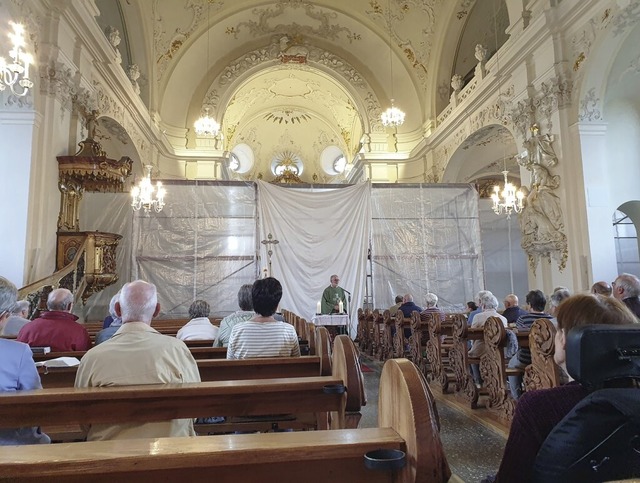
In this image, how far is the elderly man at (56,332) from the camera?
122 inches

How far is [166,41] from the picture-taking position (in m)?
11.8

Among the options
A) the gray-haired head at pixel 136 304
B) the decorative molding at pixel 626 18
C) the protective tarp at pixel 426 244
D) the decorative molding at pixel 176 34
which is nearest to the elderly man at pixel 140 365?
the gray-haired head at pixel 136 304

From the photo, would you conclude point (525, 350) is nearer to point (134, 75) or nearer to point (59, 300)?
point (59, 300)

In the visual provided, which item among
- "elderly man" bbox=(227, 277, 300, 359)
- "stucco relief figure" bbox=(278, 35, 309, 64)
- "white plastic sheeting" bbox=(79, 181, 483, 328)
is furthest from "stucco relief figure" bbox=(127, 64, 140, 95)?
"elderly man" bbox=(227, 277, 300, 359)

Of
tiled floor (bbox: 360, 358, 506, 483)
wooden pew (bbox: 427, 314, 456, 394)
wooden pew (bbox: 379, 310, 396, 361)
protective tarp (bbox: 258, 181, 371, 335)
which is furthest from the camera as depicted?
protective tarp (bbox: 258, 181, 371, 335)

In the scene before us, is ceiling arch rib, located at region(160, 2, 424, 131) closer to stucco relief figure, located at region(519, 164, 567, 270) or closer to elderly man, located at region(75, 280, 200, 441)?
stucco relief figure, located at region(519, 164, 567, 270)

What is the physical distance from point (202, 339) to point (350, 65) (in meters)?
11.5

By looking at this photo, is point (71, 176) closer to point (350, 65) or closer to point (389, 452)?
point (389, 452)

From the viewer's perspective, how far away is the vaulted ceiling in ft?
37.5

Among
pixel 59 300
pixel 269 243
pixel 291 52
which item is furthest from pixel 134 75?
pixel 59 300

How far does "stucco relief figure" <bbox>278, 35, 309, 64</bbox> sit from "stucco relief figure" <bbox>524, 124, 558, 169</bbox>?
302 inches

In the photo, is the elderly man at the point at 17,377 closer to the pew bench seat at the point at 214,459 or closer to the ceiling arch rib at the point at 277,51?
the pew bench seat at the point at 214,459

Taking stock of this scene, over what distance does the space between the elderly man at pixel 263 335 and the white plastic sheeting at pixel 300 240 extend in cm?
658

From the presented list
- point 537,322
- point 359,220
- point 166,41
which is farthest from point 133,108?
point 537,322
